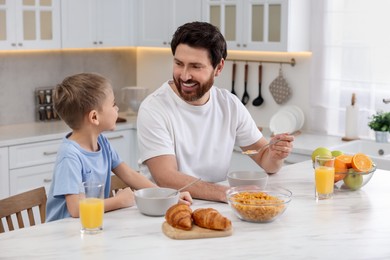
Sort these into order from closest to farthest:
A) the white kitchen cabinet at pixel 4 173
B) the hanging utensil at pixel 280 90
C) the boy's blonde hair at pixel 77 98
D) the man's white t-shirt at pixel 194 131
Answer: the boy's blonde hair at pixel 77 98, the man's white t-shirt at pixel 194 131, the white kitchen cabinet at pixel 4 173, the hanging utensil at pixel 280 90

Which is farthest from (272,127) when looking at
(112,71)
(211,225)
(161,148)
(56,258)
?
(56,258)

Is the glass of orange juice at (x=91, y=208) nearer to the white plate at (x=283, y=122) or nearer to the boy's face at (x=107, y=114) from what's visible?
the boy's face at (x=107, y=114)

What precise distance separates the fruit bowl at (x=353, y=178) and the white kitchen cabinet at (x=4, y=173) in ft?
7.75

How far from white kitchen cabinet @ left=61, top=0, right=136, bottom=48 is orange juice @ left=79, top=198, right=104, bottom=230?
2938mm

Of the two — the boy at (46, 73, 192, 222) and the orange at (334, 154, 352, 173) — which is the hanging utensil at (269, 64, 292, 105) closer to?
the orange at (334, 154, 352, 173)

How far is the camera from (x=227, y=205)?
2.48m

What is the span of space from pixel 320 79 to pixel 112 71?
5.87ft

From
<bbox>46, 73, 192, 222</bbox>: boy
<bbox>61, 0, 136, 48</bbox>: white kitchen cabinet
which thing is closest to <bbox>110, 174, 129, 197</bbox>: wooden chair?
<bbox>46, 73, 192, 222</bbox>: boy

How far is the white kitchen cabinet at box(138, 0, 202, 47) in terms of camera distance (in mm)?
4973

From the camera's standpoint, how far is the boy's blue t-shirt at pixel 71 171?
2354mm

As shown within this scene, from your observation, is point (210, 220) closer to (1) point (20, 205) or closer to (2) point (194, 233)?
(2) point (194, 233)

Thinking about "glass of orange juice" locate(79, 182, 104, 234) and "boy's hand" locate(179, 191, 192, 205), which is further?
"boy's hand" locate(179, 191, 192, 205)

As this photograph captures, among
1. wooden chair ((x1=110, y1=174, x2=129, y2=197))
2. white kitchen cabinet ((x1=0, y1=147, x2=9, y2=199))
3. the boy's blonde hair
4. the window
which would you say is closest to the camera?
the boy's blonde hair

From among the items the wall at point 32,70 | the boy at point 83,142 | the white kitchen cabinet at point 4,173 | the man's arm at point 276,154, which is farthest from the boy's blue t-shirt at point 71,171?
the wall at point 32,70
